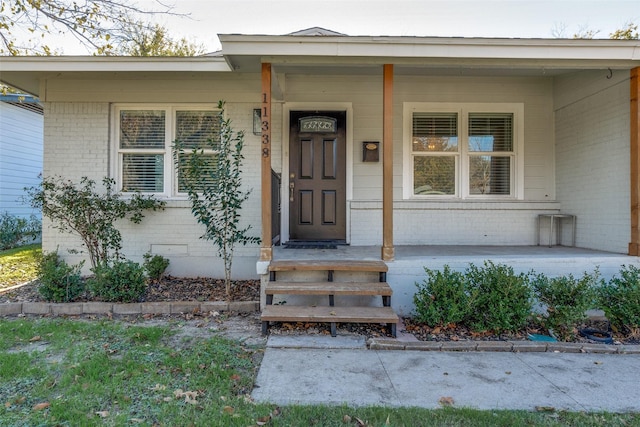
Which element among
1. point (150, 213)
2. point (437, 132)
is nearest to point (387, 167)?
point (437, 132)

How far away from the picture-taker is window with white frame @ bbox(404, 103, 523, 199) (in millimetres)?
5797

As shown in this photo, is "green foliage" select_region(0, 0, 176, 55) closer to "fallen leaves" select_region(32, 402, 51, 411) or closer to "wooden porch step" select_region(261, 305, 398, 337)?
"wooden porch step" select_region(261, 305, 398, 337)

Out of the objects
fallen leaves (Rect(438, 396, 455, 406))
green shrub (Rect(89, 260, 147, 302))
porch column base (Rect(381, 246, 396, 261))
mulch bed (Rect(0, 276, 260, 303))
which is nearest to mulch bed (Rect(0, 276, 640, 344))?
mulch bed (Rect(0, 276, 260, 303))

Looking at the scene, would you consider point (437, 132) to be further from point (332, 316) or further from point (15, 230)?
point (15, 230)

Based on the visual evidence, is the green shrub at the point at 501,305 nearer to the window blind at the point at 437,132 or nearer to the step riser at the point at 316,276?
the step riser at the point at 316,276

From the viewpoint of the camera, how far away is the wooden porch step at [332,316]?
11.3 feet

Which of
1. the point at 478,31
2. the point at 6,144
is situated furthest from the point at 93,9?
the point at 478,31

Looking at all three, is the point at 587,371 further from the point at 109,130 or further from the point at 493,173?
the point at 109,130

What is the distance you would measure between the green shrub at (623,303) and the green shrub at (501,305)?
80 centimetres

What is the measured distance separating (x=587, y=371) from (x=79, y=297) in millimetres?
5373

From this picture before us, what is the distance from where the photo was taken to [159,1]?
6.76 m

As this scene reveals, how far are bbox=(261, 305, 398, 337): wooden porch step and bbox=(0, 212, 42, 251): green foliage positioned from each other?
8.51 metres

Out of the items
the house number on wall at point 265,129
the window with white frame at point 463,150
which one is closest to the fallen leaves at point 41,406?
the house number on wall at point 265,129

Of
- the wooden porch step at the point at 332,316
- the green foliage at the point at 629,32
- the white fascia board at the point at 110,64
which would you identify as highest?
the green foliage at the point at 629,32
